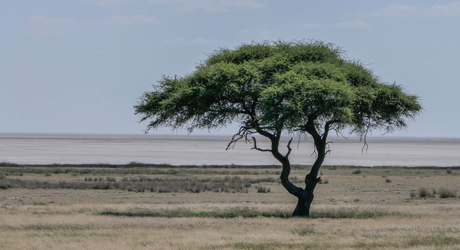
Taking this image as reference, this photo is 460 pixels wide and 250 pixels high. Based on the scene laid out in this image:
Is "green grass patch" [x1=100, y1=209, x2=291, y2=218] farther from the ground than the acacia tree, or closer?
closer

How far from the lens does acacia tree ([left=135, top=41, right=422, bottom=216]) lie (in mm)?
22203

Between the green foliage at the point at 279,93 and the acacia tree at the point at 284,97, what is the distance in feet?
0.13

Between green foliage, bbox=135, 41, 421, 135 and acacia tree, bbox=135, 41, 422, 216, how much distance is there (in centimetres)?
4

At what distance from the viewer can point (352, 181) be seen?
53.3m

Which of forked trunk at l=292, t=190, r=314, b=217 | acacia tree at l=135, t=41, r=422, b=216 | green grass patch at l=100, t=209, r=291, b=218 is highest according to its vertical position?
acacia tree at l=135, t=41, r=422, b=216

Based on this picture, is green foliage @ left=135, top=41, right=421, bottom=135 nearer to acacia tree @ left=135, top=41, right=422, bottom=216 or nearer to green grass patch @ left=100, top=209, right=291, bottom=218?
acacia tree @ left=135, top=41, right=422, bottom=216

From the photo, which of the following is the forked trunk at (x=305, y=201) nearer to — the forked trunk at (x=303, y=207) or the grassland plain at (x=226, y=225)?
the forked trunk at (x=303, y=207)

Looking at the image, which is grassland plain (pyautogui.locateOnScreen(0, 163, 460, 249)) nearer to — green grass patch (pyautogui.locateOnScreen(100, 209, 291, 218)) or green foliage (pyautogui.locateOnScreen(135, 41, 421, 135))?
green grass patch (pyautogui.locateOnScreen(100, 209, 291, 218))

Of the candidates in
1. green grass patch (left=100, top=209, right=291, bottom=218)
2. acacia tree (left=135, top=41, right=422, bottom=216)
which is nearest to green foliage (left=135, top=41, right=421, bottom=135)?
acacia tree (left=135, top=41, right=422, bottom=216)

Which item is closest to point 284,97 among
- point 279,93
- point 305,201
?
point 279,93

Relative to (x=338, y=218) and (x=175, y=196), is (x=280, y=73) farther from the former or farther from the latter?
(x=175, y=196)

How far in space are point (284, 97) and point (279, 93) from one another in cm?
56

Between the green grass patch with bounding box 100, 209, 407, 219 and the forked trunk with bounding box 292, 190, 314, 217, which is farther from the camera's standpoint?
the forked trunk with bounding box 292, 190, 314, 217

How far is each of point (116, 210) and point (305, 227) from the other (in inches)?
435
